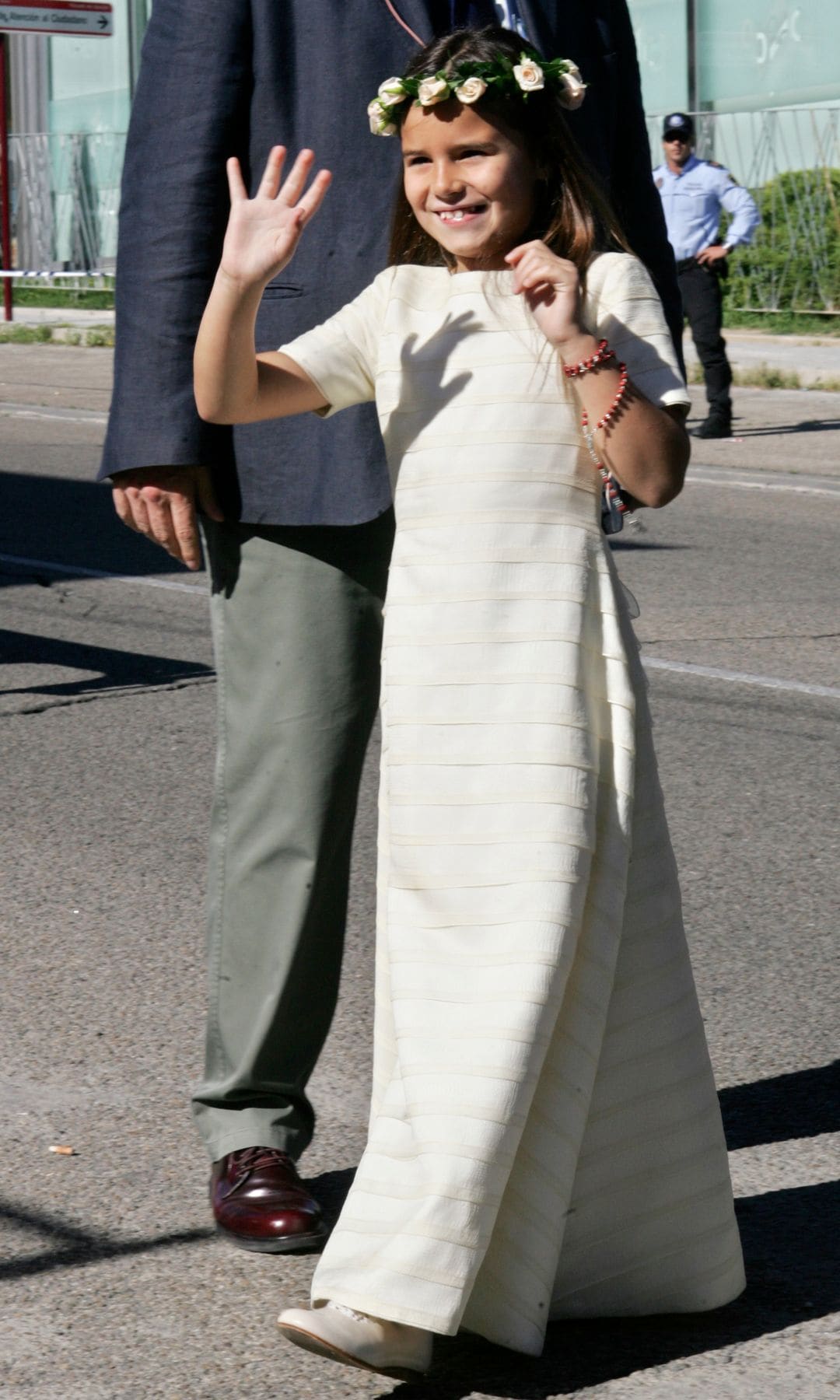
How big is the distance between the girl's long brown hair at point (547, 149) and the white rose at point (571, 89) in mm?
12

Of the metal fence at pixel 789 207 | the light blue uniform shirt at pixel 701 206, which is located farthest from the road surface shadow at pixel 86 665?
the metal fence at pixel 789 207

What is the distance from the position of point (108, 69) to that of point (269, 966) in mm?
26933

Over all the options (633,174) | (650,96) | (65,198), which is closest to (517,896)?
(633,174)

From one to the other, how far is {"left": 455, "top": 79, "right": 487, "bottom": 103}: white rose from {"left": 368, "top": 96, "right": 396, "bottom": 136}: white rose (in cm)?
14

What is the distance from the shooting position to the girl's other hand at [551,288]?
238 cm

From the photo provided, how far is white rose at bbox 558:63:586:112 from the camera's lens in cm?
250

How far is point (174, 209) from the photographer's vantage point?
2.79 m

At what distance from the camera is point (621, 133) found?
121 inches

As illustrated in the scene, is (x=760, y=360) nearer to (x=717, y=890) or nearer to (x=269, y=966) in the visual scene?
(x=717, y=890)

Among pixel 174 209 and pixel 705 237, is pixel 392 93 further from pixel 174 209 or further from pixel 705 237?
pixel 705 237

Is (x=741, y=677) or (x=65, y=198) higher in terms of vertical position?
(x=65, y=198)

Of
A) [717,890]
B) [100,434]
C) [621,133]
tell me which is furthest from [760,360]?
[621,133]

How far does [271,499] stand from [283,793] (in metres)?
0.41

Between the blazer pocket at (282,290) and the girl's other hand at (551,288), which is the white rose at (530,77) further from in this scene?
the blazer pocket at (282,290)
